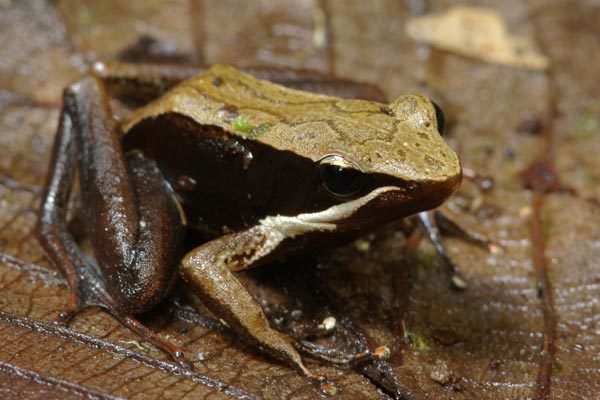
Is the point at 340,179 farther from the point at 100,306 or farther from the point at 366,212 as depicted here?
the point at 100,306

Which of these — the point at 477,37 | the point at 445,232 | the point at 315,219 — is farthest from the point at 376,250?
the point at 477,37

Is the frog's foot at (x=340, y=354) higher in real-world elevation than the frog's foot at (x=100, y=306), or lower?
lower

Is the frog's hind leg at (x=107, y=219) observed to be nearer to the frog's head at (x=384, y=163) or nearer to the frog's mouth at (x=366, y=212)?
the frog's mouth at (x=366, y=212)

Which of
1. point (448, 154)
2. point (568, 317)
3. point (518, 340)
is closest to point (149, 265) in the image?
point (448, 154)

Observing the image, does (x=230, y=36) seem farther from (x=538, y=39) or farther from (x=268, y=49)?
(x=538, y=39)

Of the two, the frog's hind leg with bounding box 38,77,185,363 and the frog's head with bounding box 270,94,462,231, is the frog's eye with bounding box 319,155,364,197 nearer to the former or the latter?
the frog's head with bounding box 270,94,462,231

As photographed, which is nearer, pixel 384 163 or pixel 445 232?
pixel 384 163

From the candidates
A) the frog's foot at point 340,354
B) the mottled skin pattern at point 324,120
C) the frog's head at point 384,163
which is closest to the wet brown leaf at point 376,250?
the frog's foot at point 340,354
